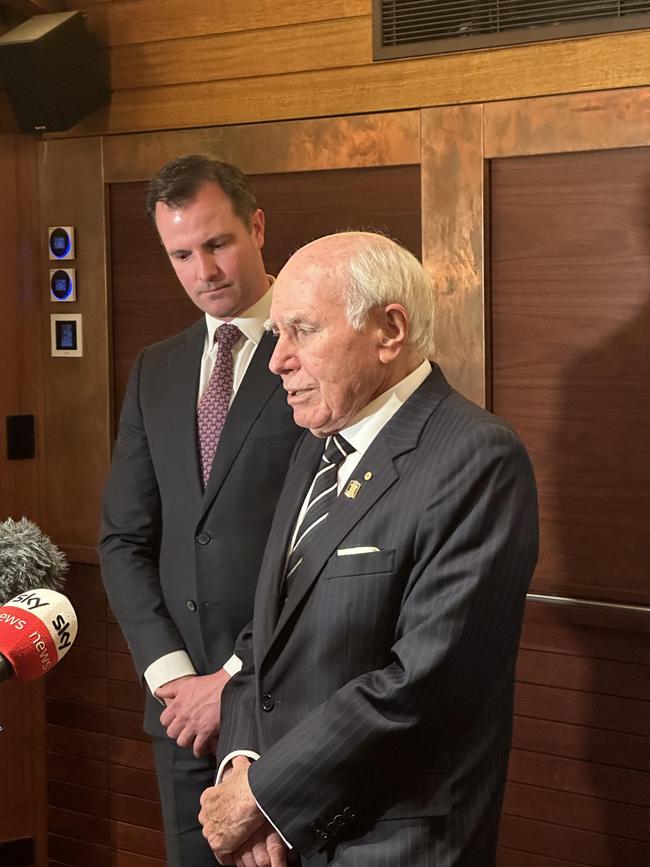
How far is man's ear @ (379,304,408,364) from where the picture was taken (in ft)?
5.81

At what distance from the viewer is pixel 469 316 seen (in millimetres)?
2879

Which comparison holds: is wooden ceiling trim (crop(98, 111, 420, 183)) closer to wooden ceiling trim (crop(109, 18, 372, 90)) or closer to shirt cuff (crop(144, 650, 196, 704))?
wooden ceiling trim (crop(109, 18, 372, 90))

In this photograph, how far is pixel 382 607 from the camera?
1691 millimetres

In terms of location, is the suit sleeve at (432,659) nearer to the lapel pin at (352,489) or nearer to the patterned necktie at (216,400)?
the lapel pin at (352,489)

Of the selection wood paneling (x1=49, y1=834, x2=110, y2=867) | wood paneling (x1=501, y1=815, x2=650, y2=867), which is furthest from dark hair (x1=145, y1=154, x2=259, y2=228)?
wood paneling (x1=49, y1=834, x2=110, y2=867)

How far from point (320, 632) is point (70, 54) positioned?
6.81 ft

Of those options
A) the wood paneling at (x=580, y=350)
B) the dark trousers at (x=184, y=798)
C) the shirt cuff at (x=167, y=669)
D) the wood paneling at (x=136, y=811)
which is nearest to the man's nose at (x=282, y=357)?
the shirt cuff at (x=167, y=669)

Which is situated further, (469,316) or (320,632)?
(469,316)

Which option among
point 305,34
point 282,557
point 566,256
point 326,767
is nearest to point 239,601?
point 282,557

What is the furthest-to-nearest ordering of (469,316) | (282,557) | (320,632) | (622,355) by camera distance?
(469,316) < (622,355) < (282,557) < (320,632)

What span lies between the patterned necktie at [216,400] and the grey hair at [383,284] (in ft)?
2.00

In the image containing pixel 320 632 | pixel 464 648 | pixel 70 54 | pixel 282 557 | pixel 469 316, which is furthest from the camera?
pixel 70 54

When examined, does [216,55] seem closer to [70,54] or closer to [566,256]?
[70,54]

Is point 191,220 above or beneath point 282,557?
above
